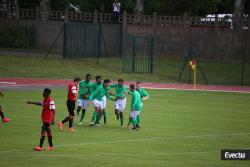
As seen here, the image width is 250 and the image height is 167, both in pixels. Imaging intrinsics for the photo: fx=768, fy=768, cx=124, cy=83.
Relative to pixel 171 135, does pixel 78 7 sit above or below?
above

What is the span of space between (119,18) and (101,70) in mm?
10228

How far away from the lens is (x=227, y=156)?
20344 mm

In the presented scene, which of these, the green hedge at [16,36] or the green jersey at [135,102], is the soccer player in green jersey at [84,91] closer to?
the green jersey at [135,102]

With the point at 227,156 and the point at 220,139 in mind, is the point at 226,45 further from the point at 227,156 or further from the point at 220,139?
the point at 227,156

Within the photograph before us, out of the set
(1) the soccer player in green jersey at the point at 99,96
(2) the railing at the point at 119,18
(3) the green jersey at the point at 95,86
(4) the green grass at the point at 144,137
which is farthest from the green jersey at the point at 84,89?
(2) the railing at the point at 119,18

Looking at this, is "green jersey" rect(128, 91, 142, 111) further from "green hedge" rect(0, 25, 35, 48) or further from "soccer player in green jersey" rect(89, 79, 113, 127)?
"green hedge" rect(0, 25, 35, 48)

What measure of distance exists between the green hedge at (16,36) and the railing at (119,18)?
7.77 feet

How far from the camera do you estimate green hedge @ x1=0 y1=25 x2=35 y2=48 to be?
57469 mm

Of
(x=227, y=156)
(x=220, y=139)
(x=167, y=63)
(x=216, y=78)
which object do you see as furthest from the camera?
(x=167, y=63)

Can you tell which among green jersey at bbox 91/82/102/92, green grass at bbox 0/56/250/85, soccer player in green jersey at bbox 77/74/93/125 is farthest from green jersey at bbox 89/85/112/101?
green grass at bbox 0/56/250/85

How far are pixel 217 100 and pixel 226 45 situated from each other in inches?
744

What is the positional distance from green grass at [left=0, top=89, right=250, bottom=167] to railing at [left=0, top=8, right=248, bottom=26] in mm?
21092

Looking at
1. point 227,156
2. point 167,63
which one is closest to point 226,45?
point 167,63

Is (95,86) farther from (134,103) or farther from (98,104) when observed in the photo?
(134,103)
